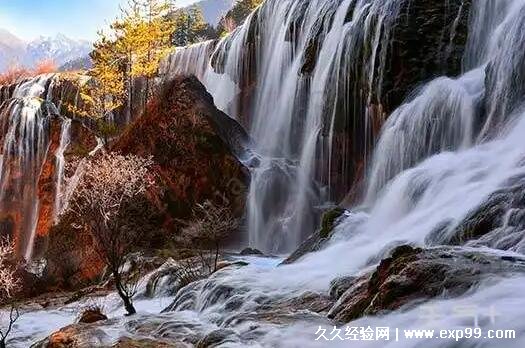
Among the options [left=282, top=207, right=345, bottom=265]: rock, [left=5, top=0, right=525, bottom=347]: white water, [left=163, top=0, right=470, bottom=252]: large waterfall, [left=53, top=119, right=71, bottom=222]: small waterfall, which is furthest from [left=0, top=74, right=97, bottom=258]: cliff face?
[left=282, top=207, right=345, bottom=265]: rock

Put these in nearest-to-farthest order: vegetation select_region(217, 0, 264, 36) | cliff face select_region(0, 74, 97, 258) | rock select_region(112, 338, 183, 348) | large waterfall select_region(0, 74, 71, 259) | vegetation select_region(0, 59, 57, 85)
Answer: rock select_region(112, 338, 183, 348) → cliff face select_region(0, 74, 97, 258) → large waterfall select_region(0, 74, 71, 259) → vegetation select_region(0, 59, 57, 85) → vegetation select_region(217, 0, 264, 36)

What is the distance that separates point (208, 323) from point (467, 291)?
15.3ft

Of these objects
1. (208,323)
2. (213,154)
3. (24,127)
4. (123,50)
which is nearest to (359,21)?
(213,154)

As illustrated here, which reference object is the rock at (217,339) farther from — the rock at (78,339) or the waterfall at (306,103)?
the waterfall at (306,103)

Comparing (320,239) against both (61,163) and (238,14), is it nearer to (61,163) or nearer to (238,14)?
(61,163)

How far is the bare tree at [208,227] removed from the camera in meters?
21.3

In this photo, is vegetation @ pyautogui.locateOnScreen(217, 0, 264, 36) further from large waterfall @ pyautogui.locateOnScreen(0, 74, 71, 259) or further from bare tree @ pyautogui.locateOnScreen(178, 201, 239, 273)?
bare tree @ pyautogui.locateOnScreen(178, 201, 239, 273)

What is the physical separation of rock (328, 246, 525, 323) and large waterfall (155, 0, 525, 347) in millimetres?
226

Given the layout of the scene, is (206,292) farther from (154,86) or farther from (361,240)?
(154,86)

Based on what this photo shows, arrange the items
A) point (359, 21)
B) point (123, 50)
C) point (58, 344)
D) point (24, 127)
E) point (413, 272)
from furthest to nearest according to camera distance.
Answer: point (24, 127), point (123, 50), point (359, 21), point (58, 344), point (413, 272)

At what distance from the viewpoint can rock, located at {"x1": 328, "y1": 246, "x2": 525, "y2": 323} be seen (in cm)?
721

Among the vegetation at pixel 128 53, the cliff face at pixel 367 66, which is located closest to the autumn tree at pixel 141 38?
the vegetation at pixel 128 53

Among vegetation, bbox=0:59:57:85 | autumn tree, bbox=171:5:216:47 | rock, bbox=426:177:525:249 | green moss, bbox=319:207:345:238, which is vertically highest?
autumn tree, bbox=171:5:216:47

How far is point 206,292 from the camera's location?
39.6 feet
